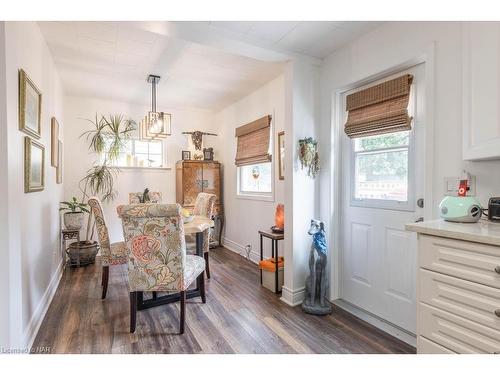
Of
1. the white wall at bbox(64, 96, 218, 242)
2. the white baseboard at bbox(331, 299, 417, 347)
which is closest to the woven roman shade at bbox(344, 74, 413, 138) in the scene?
the white baseboard at bbox(331, 299, 417, 347)

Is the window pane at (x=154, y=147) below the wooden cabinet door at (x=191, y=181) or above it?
above

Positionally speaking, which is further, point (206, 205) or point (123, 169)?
point (123, 169)

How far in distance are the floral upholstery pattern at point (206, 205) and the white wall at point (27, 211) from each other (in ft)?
5.32

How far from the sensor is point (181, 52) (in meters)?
2.76

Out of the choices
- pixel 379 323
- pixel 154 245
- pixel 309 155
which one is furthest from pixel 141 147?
pixel 379 323

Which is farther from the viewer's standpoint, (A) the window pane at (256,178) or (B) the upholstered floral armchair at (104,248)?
(A) the window pane at (256,178)

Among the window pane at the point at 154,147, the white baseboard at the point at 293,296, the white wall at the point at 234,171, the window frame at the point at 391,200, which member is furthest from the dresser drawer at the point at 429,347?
the window pane at the point at 154,147

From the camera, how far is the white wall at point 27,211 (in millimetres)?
1616

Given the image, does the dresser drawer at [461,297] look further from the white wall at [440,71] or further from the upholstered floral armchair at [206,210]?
the upholstered floral armchair at [206,210]

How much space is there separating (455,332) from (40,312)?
2.88 metres

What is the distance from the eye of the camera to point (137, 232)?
6.64 ft

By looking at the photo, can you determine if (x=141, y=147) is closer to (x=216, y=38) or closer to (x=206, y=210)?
(x=206, y=210)

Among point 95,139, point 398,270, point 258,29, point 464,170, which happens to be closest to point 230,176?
point 95,139
